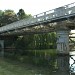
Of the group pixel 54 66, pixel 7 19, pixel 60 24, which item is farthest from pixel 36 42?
pixel 54 66

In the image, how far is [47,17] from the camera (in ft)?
151

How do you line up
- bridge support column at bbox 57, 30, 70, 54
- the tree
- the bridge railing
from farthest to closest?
the tree → bridge support column at bbox 57, 30, 70, 54 → the bridge railing

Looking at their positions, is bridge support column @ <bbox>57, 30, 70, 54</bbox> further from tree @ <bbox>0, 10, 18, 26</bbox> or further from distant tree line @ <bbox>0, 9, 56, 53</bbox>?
tree @ <bbox>0, 10, 18, 26</bbox>

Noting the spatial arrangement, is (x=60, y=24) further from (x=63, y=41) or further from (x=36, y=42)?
(x=36, y=42)

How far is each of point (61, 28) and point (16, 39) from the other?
3837cm

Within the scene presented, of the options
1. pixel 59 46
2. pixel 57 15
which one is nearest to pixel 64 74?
pixel 57 15

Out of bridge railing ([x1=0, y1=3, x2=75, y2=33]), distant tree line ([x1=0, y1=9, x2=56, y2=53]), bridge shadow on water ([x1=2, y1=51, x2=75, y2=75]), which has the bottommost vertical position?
bridge shadow on water ([x1=2, y1=51, x2=75, y2=75])

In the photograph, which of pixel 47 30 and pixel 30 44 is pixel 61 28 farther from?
pixel 30 44

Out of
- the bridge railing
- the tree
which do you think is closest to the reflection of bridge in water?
the bridge railing

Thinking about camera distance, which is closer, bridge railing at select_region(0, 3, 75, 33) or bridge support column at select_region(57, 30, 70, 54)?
bridge railing at select_region(0, 3, 75, 33)

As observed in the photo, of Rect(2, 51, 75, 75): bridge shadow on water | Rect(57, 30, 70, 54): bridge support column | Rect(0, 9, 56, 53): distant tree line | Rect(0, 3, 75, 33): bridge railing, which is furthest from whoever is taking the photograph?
Rect(0, 9, 56, 53): distant tree line

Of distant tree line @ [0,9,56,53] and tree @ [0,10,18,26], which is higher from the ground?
tree @ [0,10,18,26]

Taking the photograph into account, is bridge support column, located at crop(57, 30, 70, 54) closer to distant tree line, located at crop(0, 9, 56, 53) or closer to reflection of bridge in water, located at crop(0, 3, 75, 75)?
reflection of bridge in water, located at crop(0, 3, 75, 75)

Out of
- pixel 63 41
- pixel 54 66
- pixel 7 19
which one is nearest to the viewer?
pixel 54 66
